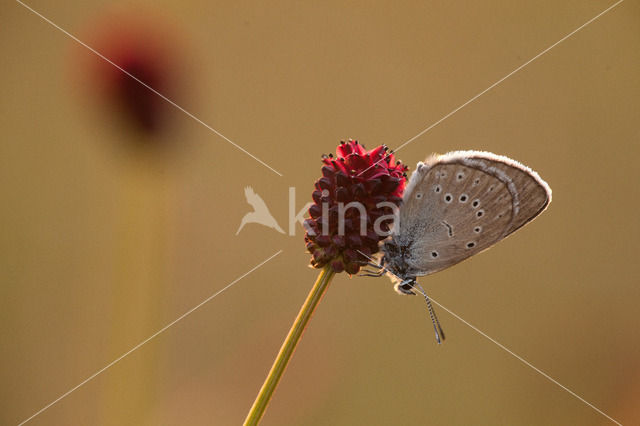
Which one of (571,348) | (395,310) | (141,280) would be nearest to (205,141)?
(141,280)

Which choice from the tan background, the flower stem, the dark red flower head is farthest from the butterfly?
the tan background

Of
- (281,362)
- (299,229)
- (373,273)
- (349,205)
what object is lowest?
(299,229)

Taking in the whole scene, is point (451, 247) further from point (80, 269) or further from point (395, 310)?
point (80, 269)

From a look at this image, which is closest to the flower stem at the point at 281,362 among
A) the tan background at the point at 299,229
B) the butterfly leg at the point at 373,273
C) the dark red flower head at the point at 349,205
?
the dark red flower head at the point at 349,205

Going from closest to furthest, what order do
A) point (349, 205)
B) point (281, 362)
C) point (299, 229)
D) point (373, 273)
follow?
1. point (281, 362)
2. point (349, 205)
3. point (373, 273)
4. point (299, 229)

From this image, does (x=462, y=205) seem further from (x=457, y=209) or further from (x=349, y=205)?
(x=349, y=205)

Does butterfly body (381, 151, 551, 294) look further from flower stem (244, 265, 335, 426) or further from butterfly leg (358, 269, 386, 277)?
flower stem (244, 265, 335, 426)

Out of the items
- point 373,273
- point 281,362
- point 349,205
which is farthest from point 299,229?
point 281,362
